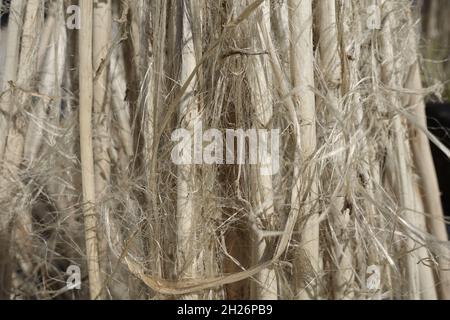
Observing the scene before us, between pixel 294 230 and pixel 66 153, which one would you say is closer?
pixel 294 230

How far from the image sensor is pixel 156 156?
0.73 meters

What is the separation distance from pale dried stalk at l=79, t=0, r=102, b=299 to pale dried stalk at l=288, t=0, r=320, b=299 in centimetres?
27

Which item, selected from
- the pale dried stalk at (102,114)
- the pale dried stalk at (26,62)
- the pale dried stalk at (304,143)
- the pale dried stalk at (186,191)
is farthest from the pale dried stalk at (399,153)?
the pale dried stalk at (26,62)

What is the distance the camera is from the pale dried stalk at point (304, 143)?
0.70m

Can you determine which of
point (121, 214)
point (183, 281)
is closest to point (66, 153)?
point (121, 214)

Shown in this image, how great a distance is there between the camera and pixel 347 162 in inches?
27.5

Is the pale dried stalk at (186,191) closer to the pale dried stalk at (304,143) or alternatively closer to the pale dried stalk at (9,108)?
the pale dried stalk at (304,143)

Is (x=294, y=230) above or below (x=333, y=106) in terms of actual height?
below

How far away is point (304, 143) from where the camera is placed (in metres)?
0.71

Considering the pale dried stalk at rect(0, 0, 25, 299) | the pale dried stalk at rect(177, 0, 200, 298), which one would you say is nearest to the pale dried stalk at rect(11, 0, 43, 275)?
the pale dried stalk at rect(0, 0, 25, 299)

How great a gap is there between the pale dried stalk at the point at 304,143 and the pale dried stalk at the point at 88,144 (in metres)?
0.27

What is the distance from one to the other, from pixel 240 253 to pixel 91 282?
0.67 ft

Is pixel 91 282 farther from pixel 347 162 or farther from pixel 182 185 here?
pixel 347 162
